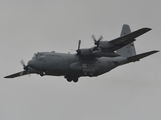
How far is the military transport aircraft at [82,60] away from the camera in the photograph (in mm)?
36938

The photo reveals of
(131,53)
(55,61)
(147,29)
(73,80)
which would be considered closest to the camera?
(147,29)

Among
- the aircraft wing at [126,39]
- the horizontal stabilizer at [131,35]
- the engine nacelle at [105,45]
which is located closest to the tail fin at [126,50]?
the aircraft wing at [126,39]

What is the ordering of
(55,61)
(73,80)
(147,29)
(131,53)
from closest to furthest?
(147,29), (55,61), (73,80), (131,53)

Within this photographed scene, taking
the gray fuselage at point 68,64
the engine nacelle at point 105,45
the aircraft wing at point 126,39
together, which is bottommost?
the gray fuselage at point 68,64

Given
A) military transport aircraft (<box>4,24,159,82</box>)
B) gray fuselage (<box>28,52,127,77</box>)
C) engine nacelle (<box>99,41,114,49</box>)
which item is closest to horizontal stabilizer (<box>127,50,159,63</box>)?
military transport aircraft (<box>4,24,159,82</box>)

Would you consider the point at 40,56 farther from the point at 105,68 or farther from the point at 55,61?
the point at 105,68

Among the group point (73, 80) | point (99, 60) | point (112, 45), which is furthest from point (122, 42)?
point (73, 80)

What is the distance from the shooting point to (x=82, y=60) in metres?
38.6

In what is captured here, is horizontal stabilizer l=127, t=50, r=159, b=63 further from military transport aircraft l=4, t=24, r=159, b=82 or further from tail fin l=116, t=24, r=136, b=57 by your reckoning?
tail fin l=116, t=24, r=136, b=57

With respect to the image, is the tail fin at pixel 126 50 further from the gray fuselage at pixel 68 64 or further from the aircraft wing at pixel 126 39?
the aircraft wing at pixel 126 39

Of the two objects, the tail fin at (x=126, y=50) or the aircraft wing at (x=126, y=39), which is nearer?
the aircraft wing at (x=126, y=39)

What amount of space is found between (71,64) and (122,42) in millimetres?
4972

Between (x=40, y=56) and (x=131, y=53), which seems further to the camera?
(x=131, y=53)

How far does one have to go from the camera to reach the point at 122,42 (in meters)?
37.3
